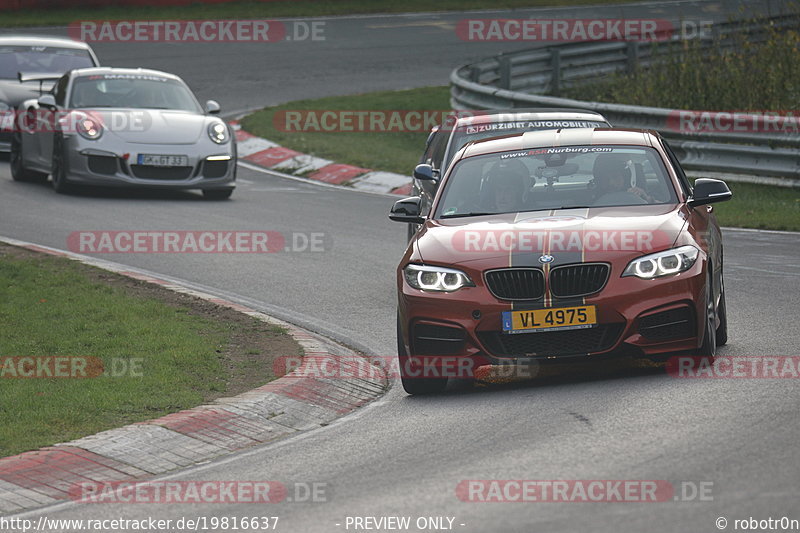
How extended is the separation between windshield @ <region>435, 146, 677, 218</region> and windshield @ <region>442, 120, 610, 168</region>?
2.67 meters

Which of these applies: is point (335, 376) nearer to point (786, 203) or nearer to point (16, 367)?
point (16, 367)

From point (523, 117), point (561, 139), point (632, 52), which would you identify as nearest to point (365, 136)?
point (632, 52)

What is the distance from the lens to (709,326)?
852cm

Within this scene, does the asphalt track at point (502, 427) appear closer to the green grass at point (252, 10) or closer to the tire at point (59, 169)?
the tire at point (59, 169)

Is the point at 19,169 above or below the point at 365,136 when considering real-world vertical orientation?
above

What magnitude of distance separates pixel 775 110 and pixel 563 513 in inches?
620

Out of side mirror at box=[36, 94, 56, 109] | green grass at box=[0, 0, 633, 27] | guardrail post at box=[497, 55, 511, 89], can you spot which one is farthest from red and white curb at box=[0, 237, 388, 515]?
green grass at box=[0, 0, 633, 27]

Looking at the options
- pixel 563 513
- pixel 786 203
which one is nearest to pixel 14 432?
pixel 563 513

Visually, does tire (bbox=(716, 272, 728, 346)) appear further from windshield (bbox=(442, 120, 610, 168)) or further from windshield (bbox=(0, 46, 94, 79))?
windshield (bbox=(0, 46, 94, 79))

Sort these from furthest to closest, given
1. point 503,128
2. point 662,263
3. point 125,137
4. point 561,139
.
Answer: point 125,137 < point 503,128 < point 561,139 < point 662,263

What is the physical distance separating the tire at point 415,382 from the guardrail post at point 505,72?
52.7 feet

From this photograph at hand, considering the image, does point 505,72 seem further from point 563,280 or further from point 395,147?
point 563,280

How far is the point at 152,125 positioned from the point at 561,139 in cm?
926

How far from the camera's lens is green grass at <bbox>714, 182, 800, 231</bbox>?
51.2 ft
